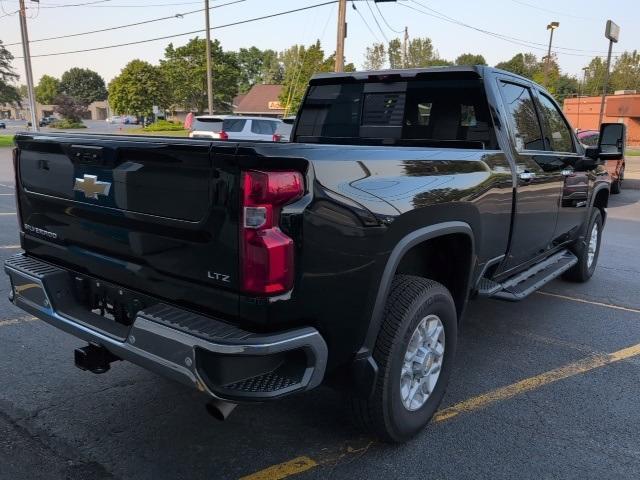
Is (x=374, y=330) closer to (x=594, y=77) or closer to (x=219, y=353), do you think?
(x=219, y=353)

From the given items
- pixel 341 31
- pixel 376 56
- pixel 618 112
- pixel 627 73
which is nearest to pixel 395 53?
pixel 376 56

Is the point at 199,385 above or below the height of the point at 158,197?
below

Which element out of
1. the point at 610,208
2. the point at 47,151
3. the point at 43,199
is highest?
the point at 47,151

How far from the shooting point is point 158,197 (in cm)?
246

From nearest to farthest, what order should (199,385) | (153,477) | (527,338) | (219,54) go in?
(199,385) → (153,477) → (527,338) → (219,54)

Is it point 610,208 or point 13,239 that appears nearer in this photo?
point 13,239

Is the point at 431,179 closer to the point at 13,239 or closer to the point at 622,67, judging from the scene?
the point at 13,239

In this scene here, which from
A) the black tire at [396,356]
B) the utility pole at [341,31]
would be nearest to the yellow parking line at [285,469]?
the black tire at [396,356]

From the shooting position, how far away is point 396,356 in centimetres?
274

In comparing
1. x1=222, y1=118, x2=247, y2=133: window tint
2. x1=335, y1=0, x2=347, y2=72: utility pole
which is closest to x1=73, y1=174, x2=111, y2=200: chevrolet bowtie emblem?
x1=222, y1=118, x2=247, y2=133: window tint

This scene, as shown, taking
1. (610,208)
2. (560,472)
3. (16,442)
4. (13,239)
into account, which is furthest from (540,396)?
(610,208)

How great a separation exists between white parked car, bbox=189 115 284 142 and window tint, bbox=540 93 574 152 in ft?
46.0

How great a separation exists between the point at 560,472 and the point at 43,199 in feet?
10.0

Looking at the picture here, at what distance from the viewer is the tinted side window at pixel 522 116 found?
13.7ft
